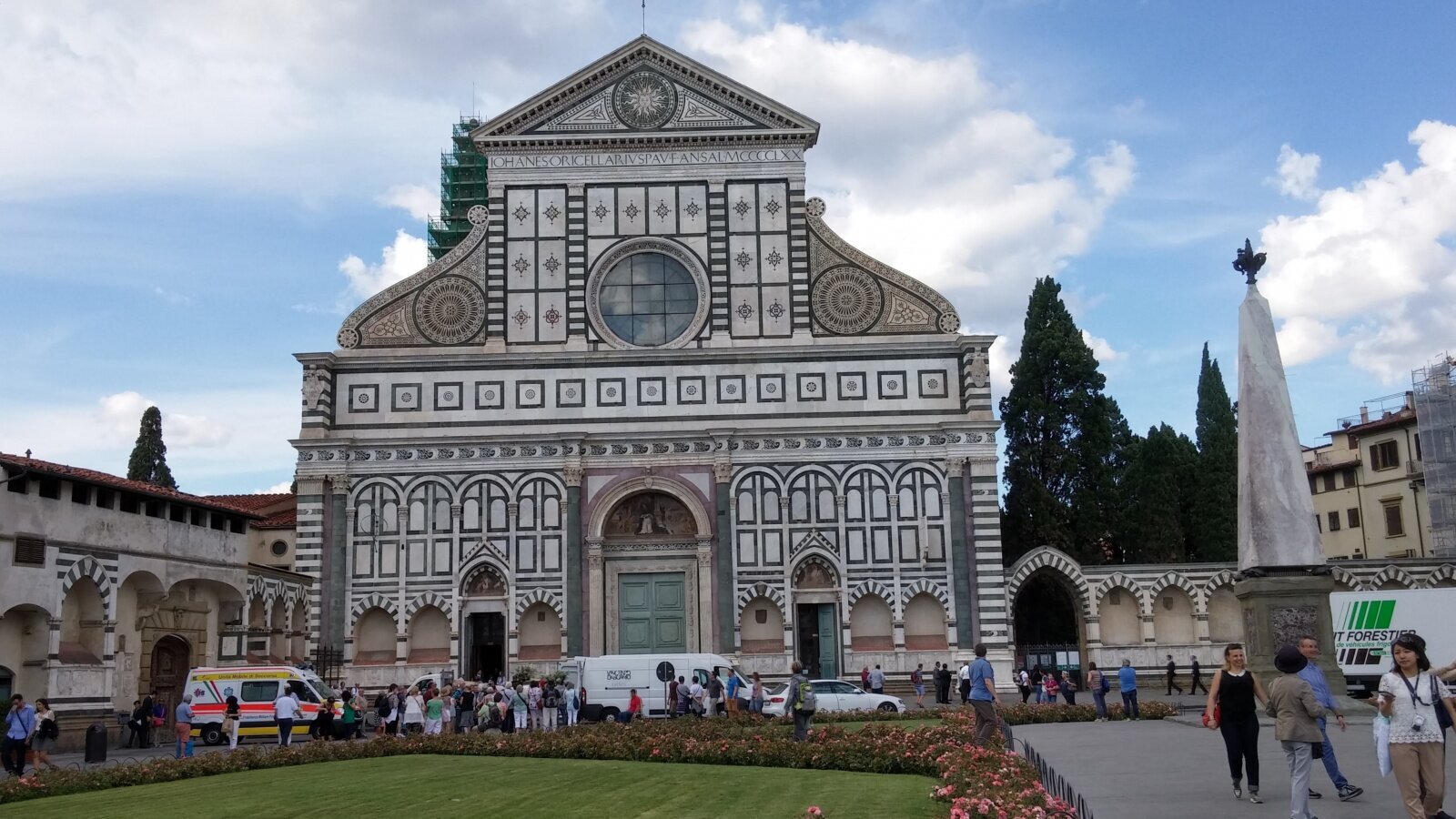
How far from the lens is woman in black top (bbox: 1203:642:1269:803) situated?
45.4 ft

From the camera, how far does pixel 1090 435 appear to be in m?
50.7

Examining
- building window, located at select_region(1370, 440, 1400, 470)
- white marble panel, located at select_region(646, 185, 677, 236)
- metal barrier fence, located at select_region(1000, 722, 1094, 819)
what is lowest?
metal barrier fence, located at select_region(1000, 722, 1094, 819)

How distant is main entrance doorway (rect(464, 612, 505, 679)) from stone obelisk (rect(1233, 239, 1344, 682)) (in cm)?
2535

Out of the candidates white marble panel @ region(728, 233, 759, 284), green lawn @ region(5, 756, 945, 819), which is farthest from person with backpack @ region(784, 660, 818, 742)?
white marble panel @ region(728, 233, 759, 284)

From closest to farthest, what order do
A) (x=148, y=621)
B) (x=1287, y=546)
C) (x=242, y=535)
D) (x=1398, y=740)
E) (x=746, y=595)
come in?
(x=1398, y=740) → (x=1287, y=546) → (x=148, y=621) → (x=242, y=535) → (x=746, y=595)

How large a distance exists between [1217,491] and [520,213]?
92.9ft

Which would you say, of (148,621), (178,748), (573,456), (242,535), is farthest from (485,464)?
(178,748)

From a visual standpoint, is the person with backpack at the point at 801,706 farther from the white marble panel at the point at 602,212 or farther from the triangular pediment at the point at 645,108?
the triangular pediment at the point at 645,108

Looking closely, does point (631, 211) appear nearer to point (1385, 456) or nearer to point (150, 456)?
point (150, 456)

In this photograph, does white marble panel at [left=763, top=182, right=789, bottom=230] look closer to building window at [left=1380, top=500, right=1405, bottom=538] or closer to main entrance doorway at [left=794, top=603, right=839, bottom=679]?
main entrance doorway at [left=794, top=603, right=839, bottom=679]

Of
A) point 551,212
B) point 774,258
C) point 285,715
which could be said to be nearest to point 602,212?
point 551,212

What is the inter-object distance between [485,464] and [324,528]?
5.27 metres

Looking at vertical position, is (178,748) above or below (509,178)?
below

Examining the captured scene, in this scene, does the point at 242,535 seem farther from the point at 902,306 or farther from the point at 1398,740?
the point at 1398,740
